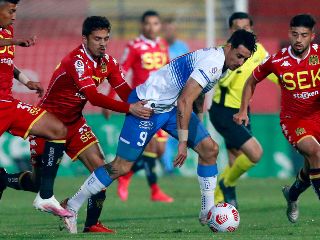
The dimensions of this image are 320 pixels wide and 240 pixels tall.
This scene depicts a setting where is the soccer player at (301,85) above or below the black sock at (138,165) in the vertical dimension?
above

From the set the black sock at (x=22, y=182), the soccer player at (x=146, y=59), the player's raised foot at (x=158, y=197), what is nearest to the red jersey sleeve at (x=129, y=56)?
the soccer player at (x=146, y=59)

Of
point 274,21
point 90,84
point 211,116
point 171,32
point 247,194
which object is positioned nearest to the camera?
point 90,84

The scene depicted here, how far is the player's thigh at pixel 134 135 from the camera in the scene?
412 inches

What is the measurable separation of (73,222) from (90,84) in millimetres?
1464

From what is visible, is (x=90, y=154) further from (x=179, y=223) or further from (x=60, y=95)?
(x=179, y=223)

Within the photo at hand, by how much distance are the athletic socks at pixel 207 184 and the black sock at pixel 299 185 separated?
1.42 metres

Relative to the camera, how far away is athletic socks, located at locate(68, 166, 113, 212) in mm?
10422

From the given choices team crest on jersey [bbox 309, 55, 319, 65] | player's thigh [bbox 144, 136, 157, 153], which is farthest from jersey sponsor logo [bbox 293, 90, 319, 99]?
player's thigh [bbox 144, 136, 157, 153]

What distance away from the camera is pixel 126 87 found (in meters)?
10.9

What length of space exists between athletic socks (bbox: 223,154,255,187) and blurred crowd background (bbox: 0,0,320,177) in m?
5.68

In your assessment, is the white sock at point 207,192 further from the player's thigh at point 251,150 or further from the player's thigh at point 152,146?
the player's thigh at point 152,146

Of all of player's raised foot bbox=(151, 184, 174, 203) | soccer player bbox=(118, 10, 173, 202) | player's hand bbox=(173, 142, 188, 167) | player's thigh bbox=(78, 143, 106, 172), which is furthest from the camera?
soccer player bbox=(118, 10, 173, 202)

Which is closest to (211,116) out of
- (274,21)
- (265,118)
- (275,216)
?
(275,216)

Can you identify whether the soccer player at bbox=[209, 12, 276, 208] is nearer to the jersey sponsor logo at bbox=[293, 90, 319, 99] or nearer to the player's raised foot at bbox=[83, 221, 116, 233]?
the jersey sponsor logo at bbox=[293, 90, 319, 99]
